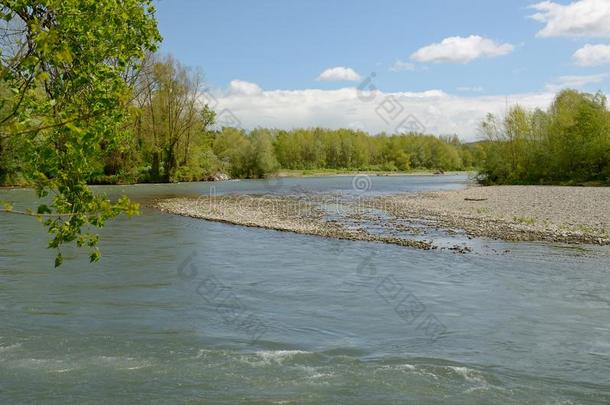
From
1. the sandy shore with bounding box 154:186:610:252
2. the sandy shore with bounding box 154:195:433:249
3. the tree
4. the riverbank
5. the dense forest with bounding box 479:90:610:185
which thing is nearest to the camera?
the tree

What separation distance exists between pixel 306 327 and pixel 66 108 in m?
7.30

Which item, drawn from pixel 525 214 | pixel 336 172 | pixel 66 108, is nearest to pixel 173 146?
pixel 525 214

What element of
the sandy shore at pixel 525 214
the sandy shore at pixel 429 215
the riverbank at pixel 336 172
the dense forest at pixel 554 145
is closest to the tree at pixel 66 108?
the sandy shore at pixel 429 215

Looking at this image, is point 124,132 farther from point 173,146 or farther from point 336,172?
point 336,172

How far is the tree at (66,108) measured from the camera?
4.70 meters

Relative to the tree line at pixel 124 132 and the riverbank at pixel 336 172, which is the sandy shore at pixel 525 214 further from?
the riverbank at pixel 336 172

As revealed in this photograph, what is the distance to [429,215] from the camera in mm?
34000

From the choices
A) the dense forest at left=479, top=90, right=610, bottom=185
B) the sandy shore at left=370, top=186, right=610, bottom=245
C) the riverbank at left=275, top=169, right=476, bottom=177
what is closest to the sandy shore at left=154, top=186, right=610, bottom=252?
the sandy shore at left=370, top=186, right=610, bottom=245

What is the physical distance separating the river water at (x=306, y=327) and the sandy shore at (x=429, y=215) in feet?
13.8

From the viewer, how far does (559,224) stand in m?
27.6

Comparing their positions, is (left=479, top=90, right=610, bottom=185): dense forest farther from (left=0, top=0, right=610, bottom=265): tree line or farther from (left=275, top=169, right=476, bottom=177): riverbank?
(left=275, top=169, right=476, bottom=177): riverbank

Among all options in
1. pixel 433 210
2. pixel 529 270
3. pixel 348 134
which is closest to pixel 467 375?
pixel 529 270

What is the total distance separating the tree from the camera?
4.70m

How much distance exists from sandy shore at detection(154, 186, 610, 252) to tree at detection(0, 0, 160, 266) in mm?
16800
